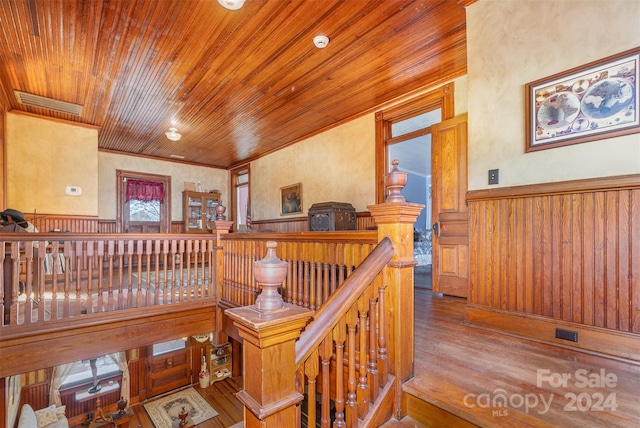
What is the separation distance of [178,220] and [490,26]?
7740 millimetres

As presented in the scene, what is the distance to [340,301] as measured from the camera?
1.30m

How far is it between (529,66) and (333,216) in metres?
2.93

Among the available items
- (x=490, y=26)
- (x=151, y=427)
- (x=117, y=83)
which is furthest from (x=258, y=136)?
(x=151, y=427)

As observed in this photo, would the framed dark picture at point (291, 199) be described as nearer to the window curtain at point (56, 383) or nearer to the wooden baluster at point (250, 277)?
the wooden baluster at point (250, 277)

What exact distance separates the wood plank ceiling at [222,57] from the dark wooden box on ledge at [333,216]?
1.63 m

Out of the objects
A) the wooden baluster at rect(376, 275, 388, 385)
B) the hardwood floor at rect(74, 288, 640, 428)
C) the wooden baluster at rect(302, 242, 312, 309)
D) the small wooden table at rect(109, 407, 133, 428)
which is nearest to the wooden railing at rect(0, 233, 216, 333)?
the wooden baluster at rect(302, 242, 312, 309)

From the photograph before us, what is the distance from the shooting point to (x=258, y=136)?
19.8 feet

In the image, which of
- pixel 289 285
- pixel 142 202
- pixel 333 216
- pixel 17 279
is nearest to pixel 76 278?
pixel 17 279

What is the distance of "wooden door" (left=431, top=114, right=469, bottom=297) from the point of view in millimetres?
3471

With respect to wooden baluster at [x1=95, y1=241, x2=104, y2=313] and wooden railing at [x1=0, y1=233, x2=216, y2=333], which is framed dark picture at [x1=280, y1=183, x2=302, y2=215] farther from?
wooden baluster at [x1=95, y1=241, x2=104, y2=313]

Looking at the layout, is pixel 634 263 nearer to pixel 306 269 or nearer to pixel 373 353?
pixel 373 353

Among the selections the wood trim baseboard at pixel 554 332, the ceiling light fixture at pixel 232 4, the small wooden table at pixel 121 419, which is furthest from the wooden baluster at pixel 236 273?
the small wooden table at pixel 121 419

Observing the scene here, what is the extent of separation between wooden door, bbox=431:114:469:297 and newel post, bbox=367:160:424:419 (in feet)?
7.10

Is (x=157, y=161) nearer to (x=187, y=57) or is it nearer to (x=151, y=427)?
(x=187, y=57)
